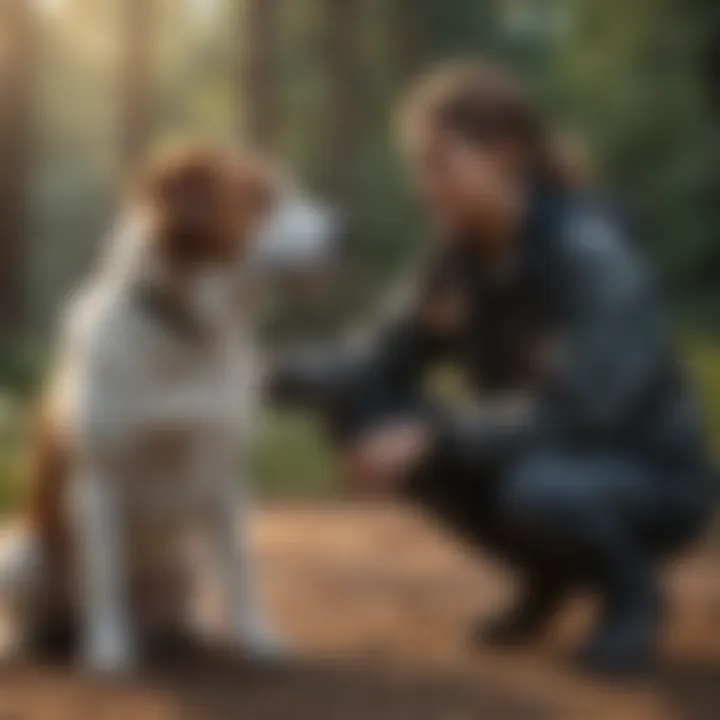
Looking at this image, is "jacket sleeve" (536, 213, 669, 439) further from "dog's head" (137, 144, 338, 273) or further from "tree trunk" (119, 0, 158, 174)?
"tree trunk" (119, 0, 158, 174)

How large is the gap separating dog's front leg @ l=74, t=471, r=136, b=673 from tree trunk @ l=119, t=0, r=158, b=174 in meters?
0.28

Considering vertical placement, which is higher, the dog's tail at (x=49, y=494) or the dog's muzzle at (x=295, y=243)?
the dog's muzzle at (x=295, y=243)

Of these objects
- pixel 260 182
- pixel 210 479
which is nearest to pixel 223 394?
pixel 210 479

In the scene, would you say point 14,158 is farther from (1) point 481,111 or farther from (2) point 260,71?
(1) point 481,111

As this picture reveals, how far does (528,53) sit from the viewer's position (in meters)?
1.64

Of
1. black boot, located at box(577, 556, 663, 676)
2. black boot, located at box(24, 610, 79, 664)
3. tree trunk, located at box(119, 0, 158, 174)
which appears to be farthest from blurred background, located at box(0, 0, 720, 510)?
black boot, located at box(577, 556, 663, 676)

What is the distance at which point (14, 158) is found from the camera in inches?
60.9

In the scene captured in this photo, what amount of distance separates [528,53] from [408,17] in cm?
12

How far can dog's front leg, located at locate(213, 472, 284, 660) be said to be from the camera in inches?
60.4

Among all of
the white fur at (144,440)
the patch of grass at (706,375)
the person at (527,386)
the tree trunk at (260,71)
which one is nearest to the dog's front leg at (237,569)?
the white fur at (144,440)

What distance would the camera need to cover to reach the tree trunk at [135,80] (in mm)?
1507

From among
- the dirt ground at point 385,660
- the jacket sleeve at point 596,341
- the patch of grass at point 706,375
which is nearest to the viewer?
the dirt ground at point 385,660

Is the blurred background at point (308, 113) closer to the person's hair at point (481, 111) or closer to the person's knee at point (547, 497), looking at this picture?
the person's hair at point (481, 111)

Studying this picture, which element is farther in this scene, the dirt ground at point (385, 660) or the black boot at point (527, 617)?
the black boot at point (527, 617)
